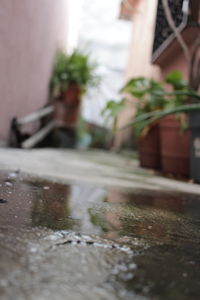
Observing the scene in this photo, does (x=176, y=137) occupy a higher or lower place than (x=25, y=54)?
lower

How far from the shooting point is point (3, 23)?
242 centimetres

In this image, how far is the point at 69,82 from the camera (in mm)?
4719

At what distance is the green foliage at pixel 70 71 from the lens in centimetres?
471

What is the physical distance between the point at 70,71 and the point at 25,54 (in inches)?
60.2

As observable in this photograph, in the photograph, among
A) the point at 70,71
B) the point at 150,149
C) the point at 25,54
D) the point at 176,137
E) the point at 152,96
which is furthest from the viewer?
the point at 70,71

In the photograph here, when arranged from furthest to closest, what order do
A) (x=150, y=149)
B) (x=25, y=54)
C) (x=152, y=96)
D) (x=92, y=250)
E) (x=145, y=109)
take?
(x=25, y=54)
(x=150, y=149)
(x=145, y=109)
(x=152, y=96)
(x=92, y=250)

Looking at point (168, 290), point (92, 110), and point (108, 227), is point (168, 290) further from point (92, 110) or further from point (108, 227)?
point (92, 110)

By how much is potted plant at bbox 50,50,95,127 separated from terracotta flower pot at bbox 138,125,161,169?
2.12 meters

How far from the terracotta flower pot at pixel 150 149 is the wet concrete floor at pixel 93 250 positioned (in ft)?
6.65

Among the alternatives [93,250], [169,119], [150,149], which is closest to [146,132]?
[150,149]

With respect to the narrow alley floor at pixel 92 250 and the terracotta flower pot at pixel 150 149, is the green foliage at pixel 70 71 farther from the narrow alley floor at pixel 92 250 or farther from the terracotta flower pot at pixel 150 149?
the narrow alley floor at pixel 92 250

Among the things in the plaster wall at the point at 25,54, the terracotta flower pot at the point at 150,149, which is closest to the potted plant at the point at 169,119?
the terracotta flower pot at the point at 150,149

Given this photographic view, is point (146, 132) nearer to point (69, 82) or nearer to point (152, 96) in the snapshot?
point (152, 96)

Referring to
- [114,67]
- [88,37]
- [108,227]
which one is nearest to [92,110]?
[114,67]
